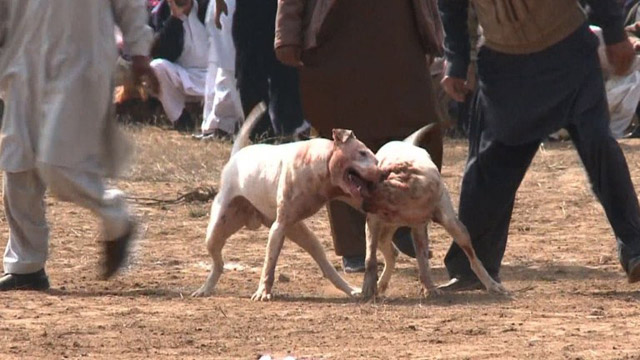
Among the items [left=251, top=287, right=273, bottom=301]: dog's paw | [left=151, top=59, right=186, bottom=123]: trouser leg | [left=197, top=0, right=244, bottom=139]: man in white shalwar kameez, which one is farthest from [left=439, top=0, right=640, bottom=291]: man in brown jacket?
[left=151, top=59, right=186, bottom=123]: trouser leg

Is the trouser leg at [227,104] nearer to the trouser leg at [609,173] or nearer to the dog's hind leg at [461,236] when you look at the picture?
the dog's hind leg at [461,236]

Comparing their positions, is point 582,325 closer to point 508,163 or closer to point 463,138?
point 508,163

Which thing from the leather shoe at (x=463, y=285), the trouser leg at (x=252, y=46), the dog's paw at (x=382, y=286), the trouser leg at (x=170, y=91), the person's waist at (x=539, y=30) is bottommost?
the trouser leg at (x=170, y=91)

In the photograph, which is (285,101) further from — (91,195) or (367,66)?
(91,195)

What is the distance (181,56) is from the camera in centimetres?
1652

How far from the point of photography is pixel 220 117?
1534cm

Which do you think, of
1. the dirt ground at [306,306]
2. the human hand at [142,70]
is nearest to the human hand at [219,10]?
the dirt ground at [306,306]

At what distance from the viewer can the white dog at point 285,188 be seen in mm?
7297

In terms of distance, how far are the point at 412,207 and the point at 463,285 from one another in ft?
2.46

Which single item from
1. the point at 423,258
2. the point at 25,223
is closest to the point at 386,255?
the point at 423,258

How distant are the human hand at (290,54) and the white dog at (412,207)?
3.08 ft

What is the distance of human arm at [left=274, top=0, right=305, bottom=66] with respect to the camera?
8242mm

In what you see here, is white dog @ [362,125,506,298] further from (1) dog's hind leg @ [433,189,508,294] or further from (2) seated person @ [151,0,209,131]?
(2) seated person @ [151,0,209,131]

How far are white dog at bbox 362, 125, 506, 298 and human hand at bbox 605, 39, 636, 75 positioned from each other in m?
0.90
